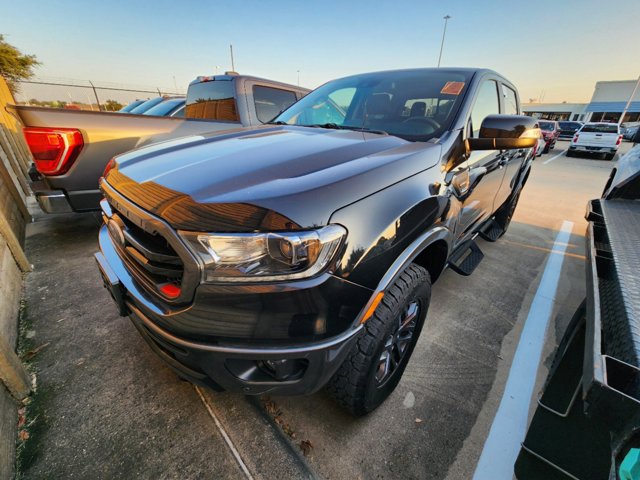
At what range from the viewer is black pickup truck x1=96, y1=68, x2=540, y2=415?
105 cm

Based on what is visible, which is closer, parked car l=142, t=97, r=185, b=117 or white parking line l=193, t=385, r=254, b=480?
white parking line l=193, t=385, r=254, b=480

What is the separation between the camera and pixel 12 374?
1662 millimetres

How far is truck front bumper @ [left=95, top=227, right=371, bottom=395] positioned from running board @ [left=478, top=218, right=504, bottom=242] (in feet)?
8.72

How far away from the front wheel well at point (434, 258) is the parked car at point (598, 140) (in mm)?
17121

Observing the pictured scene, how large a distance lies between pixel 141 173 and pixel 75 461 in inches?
56.0

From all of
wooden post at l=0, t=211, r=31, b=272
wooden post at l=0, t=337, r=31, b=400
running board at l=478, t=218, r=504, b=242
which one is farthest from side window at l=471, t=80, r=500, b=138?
wooden post at l=0, t=211, r=31, b=272

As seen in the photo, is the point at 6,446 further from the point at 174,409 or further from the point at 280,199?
the point at 280,199

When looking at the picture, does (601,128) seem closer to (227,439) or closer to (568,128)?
(568,128)

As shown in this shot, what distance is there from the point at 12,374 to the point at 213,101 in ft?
12.2

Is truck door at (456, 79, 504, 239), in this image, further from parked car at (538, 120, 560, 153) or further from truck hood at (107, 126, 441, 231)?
parked car at (538, 120, 560, 153)

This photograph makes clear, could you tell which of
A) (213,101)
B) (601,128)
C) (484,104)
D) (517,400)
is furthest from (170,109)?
(601,128)

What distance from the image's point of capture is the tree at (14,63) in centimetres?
2020

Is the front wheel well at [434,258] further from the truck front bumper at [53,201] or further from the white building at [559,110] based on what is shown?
the white building at [559,110]

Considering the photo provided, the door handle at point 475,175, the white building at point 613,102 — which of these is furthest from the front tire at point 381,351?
the white building at point 613,102
